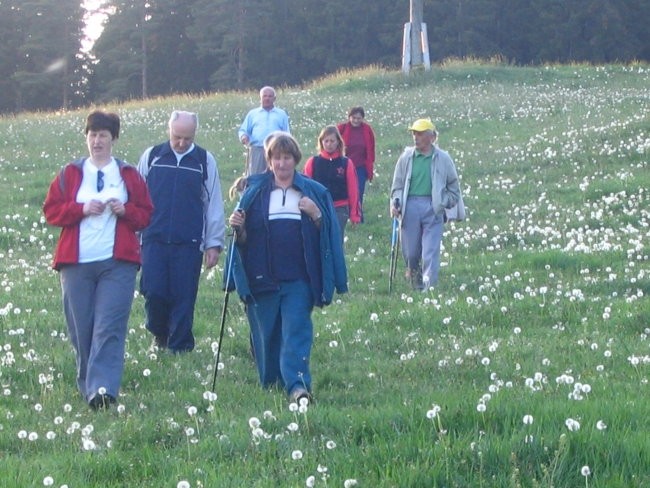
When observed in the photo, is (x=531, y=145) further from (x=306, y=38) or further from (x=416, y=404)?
(x=306, y=38)

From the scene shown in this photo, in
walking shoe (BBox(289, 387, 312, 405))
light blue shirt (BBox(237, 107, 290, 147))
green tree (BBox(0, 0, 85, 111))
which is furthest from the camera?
green tree (BBox(0, 0, 85, 111))

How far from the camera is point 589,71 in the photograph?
39.8 m

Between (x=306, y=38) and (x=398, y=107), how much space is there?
38.5m

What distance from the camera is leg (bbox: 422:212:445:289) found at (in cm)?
1263

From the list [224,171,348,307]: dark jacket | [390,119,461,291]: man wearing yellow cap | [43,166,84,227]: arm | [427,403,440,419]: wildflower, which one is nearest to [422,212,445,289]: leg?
[390,119,461,291]: man wearing yellow cap

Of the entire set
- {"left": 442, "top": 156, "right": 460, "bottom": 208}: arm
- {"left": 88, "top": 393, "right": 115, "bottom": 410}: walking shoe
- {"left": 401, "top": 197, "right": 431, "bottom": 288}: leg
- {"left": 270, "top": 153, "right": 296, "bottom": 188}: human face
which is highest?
{"left": 270, "top": 153, "right": 296, "bottom": 188}: human face

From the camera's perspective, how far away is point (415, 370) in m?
8.53

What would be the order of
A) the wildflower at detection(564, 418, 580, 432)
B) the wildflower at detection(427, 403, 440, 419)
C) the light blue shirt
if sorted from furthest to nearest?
1. the light blue shirt
2. the wildflower at detection(427, 403, 440, 419)
3. the wildflower at detection(564, 418, 580, 432)

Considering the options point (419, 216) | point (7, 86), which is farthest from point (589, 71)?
point (7, 86)

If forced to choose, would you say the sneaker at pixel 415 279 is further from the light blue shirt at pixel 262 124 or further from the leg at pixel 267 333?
the leg at pixel 267 333

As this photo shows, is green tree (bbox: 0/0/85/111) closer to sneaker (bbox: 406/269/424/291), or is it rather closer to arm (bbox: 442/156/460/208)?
sneaker (bbox: 406/269/424/291)

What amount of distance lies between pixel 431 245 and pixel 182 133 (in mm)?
4281

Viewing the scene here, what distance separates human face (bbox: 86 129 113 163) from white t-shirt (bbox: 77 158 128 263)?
0.30 feet

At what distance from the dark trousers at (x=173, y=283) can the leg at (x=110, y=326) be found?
5.07ft
